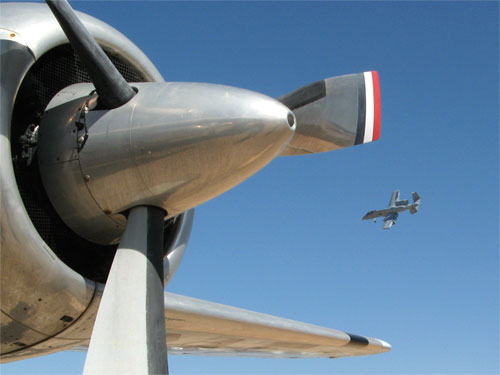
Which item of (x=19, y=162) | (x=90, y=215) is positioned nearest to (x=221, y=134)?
(x=90, y=215)

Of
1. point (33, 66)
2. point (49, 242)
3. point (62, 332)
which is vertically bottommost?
point (62, 332)

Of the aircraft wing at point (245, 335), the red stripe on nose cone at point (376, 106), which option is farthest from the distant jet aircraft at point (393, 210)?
the red stripe on nose cone at point (376, 106)

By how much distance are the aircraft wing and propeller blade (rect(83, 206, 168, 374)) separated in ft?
6.69

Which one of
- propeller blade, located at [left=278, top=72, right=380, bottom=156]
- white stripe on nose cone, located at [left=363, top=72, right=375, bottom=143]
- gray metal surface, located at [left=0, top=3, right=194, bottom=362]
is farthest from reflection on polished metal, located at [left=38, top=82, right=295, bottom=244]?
white stripe on nose cone, located at [left=363, top=72, right=375, bottom=143]

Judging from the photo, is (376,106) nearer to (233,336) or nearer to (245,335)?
(245,335)

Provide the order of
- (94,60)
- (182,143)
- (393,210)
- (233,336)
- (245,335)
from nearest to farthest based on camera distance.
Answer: (182,143) → (94,60) → (245,335) → (233,336) → (393,210)

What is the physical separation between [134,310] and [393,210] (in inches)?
2676

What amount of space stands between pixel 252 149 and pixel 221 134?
0.95ft

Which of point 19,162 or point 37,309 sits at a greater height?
point 19,162

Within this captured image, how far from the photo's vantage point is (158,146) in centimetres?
529

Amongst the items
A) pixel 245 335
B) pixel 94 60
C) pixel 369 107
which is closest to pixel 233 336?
pixel 245 335

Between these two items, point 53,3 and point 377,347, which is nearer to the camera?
point 53,3

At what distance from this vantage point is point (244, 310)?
8633 millimetres

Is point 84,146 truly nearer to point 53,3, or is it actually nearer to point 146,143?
point 146,143
